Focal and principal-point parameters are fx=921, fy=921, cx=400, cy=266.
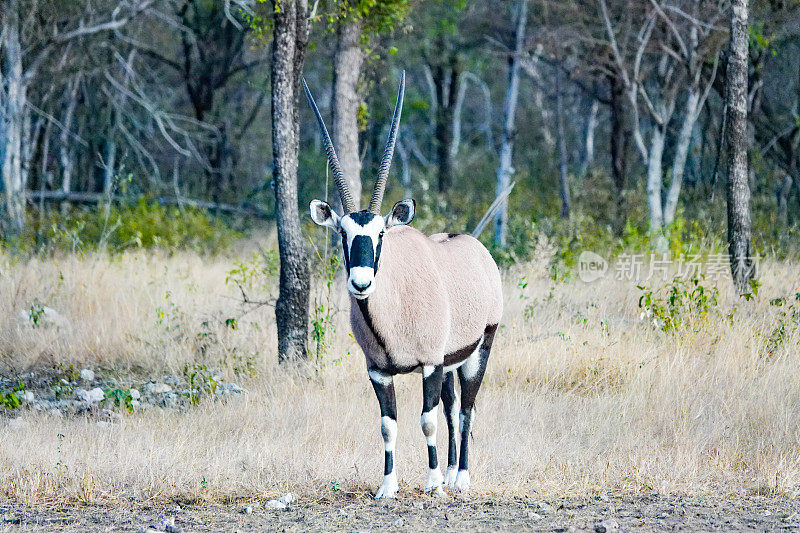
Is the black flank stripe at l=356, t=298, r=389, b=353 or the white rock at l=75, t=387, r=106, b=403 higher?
the black flank stripe at l=356, t=298, r=389, b=353

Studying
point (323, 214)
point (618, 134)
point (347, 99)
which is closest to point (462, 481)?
point (323, 214)

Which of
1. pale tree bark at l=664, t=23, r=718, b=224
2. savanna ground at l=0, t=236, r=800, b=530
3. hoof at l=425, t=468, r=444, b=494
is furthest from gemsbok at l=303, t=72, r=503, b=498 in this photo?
pale tree bark at l=664, t=23, r=718, b=224

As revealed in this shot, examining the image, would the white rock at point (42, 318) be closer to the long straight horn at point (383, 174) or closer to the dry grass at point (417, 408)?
the dry grass at point (417, 408)

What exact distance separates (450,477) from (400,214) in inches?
73.2

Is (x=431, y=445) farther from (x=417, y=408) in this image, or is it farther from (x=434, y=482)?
(x=417, y=408)

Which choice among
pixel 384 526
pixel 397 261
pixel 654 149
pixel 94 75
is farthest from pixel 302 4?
pixel 94 75

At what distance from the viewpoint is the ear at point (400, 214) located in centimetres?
548

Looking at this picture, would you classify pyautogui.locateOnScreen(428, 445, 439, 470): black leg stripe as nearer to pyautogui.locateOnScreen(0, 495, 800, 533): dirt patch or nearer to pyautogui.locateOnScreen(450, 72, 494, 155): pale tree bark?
pyautogui.locateOnScreen(0, 495, 800, 533): dirt patch

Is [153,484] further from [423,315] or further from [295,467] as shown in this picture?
[423,315]

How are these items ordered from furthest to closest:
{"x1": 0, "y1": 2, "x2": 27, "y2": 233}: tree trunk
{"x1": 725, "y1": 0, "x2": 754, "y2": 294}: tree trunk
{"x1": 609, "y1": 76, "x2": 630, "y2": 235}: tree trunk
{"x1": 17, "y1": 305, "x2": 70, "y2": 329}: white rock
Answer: {"x1": 609, "y1": 76, "x2": 630, "y2": 235}: tree trunk
{"x1": 0, "y1": 2, "x2": 27, "y2": 233}: tree trunk
{"x1": 725, "y1": 0, "x2": 754, "y2": 294}: tree trunk
{"x1": 17, "y1": 305, "x2": 70, "y2": 329}: white rock

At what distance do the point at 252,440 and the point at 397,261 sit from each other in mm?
2198

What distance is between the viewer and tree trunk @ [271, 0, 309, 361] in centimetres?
909

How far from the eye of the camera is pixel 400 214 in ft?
18.3

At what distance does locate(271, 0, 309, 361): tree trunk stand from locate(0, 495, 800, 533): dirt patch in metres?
3.38
